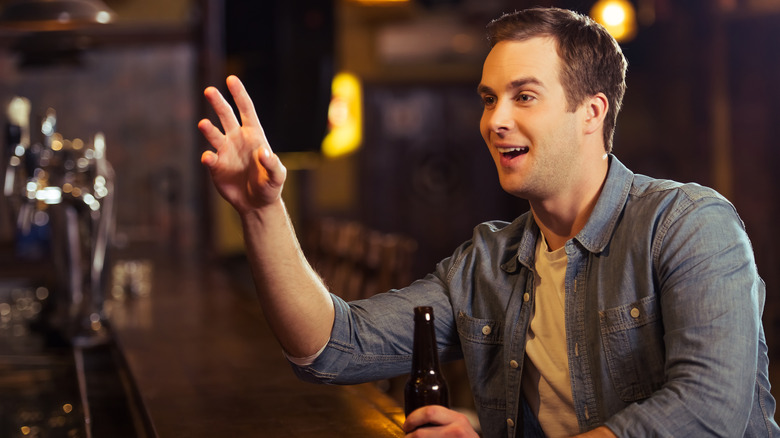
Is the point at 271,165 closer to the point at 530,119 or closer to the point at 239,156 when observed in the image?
the point at 239,156

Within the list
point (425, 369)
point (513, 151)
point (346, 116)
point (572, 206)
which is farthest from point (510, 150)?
point (346, 116)

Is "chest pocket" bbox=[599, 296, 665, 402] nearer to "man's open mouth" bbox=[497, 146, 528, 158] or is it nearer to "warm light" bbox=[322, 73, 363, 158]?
"man's open mouth" bbox=[497, 146, 528, 158]

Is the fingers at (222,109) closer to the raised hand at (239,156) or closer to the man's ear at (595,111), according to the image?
the raised hand at (239,156)

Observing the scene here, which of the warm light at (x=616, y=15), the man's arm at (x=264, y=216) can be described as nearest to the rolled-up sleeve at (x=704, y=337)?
the man's arm at (x=264, y=216)

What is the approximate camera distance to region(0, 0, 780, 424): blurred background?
380cm

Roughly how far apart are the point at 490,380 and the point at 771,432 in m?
0.47

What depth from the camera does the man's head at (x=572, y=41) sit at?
1374 millimetres

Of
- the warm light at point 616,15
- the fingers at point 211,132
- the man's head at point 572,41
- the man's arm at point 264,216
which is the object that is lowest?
the man's arm at point 264,216

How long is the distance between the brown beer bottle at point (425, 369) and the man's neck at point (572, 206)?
40cm

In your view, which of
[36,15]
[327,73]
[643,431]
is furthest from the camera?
[327,73]

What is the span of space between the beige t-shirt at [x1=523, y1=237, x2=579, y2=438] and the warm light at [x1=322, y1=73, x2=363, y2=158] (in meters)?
8.19

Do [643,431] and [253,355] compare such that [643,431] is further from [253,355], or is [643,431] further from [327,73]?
[327,73]

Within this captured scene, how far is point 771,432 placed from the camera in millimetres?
1307

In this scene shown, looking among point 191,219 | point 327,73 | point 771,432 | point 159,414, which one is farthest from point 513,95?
point 191,219
